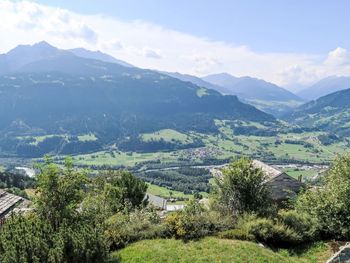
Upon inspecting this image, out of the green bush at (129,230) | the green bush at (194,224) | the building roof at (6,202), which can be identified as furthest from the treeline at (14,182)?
the green bush at (194,224)

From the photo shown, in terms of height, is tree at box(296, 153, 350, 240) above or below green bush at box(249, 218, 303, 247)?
above

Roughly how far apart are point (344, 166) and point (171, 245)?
12948 mm

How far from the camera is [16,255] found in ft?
55.2

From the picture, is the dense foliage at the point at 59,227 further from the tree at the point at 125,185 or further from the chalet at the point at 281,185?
the chalet at the point at 281,185

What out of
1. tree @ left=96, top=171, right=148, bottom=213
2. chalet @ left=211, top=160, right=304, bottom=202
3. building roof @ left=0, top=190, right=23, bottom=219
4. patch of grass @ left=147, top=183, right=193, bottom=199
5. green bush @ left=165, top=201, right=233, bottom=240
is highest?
green bush @ left=165, top=201, right=233, bottom=240

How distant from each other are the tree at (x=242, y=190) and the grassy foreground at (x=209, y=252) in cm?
432

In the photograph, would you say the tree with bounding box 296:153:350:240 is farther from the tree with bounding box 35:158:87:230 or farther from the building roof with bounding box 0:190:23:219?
the building roof with bounding box 0:190:23:219

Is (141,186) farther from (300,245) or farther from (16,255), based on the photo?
(16,255)

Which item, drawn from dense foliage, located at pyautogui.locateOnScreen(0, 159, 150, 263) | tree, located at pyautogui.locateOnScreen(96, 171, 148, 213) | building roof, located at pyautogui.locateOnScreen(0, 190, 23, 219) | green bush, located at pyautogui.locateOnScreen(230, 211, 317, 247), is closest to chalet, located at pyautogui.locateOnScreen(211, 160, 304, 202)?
tree, located at pyautogui.locateOnScreen(96, 171, 148, 213)

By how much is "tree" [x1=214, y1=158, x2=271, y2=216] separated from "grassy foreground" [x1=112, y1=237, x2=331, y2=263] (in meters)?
4.32

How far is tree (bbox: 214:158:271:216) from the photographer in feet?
88.1

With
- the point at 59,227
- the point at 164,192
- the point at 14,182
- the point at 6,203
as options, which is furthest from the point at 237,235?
the point at 164,192

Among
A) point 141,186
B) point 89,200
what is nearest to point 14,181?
point 141,186

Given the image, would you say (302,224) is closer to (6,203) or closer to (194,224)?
(194,224)
